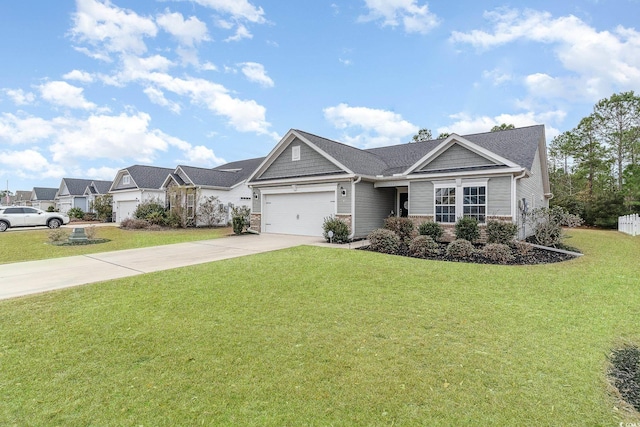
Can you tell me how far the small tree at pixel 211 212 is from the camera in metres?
23.2

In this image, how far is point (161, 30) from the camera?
13.5 meters

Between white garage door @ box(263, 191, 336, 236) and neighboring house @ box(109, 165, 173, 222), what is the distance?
42.0ft

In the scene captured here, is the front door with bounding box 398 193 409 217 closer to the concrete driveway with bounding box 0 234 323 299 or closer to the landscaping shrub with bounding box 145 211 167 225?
the concrete driveway with bounding box 0 234 323 299

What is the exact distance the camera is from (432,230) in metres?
12.5

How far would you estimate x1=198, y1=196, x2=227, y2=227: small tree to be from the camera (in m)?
23.2

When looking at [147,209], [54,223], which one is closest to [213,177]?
[147,209]

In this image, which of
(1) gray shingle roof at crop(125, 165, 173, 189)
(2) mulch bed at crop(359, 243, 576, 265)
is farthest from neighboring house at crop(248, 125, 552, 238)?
(1) gray shingle roof at crop(125, 165, 173, 189)

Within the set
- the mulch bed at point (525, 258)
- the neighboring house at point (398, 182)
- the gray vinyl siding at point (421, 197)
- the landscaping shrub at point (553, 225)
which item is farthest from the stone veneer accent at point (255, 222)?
the landscaping shrub at point (553, 225)

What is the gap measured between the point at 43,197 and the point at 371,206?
56924mm

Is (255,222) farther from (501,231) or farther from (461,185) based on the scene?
(501,231)

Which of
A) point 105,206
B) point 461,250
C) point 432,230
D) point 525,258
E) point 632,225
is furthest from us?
point 105,206

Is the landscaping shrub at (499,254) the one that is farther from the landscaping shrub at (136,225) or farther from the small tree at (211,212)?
the landscaping shrub at (136,225)

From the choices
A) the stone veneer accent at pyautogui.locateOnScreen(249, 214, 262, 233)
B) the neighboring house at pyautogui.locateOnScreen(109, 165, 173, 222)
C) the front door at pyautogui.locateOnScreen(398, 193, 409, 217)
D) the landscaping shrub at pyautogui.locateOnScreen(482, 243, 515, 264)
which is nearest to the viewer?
the landscaping shrub at pyautogui.locateOnScreen(482, 243, 515, 264)

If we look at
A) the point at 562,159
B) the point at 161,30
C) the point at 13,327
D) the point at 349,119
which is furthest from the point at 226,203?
the point at 562,159
